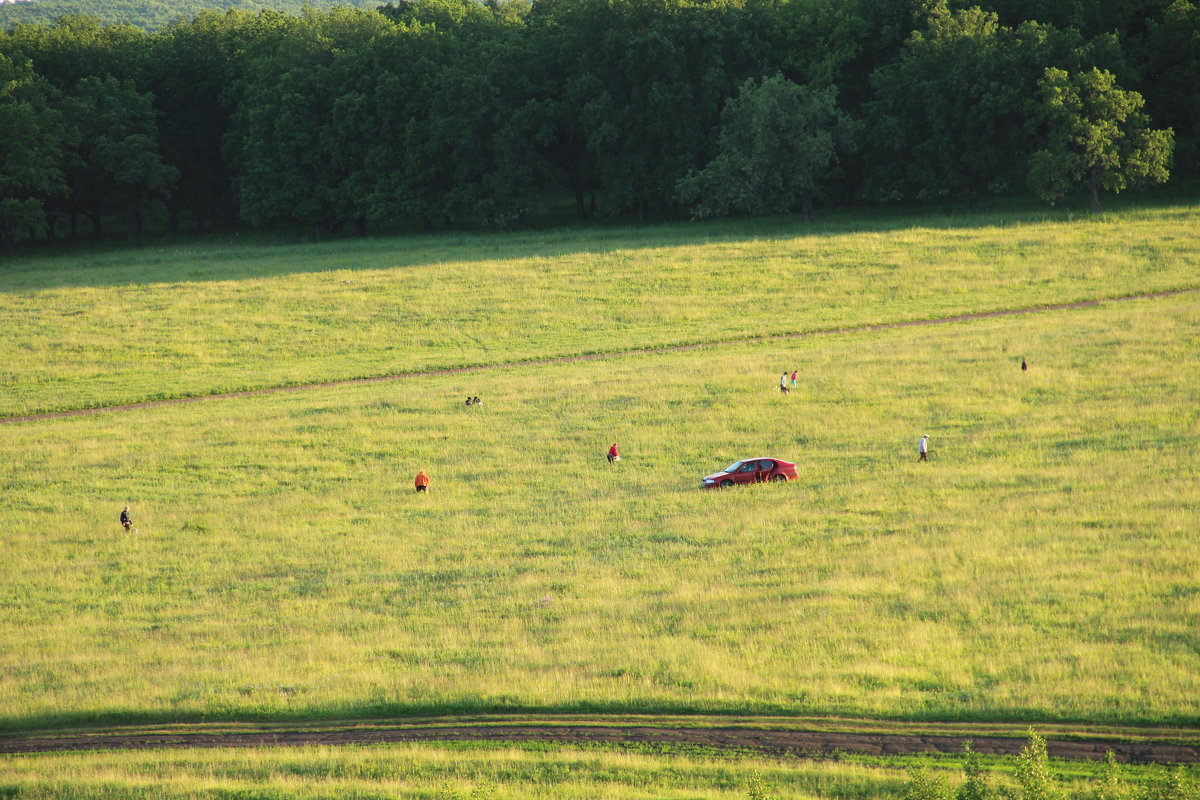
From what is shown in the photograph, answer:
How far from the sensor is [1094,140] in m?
71.6

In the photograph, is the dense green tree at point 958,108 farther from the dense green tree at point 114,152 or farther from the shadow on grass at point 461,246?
the dense green tree at point 114,152

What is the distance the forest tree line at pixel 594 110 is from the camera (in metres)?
78.7

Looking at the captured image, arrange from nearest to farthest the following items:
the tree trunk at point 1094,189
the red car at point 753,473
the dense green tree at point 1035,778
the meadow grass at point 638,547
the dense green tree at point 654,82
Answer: the dense green tree at point 1035,778 → the meadow grass at point 638,547 → the red car at point 753,473 → the tree trunk at point 1094,189 → the dense green tree at point 654,82

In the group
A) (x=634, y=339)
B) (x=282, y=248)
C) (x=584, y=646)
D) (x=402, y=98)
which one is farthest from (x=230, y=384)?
(x=402, y=98)

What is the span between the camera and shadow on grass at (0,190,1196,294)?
7456 cm

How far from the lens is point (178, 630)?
23625 mm

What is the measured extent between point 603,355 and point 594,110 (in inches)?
1684

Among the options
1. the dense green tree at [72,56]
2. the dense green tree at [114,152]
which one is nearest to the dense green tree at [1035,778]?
the dense green tree at [114,152]

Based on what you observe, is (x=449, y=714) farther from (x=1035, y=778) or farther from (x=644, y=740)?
(x=1035, y=778)

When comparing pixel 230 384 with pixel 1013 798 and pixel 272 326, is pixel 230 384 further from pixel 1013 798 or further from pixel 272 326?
pixel 1013 798

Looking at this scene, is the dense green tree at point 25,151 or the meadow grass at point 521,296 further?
the dense green tree at point 25,151

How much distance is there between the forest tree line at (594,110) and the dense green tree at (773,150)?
19cm

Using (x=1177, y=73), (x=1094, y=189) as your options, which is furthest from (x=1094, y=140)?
(x=1177, y=73)

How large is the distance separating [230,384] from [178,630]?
2827 cm
